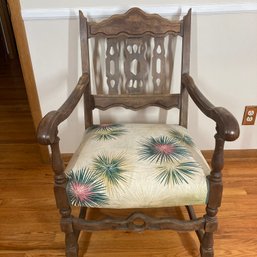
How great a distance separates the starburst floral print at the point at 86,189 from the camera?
905 millimetres

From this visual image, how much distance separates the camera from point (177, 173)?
3.02 ft

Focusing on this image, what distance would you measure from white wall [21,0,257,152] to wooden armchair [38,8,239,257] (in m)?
0.13

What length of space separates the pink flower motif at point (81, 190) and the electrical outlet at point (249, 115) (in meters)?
1.00

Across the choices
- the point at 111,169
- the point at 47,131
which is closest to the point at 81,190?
the point at 111,169

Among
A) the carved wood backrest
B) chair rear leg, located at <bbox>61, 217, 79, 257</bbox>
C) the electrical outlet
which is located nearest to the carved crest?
the carved wood backrest

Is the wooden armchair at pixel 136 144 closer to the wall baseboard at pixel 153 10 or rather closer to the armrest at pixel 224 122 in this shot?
the armrest at pixel 224 122

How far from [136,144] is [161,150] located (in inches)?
3.9

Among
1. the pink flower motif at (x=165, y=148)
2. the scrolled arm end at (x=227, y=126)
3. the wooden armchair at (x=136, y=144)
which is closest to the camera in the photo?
the scrolled arm end at (x=227, y=126)

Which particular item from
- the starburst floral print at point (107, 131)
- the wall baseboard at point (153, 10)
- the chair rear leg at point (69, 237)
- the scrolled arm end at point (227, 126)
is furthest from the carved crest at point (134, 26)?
the chair rear leg at point (69, 237)

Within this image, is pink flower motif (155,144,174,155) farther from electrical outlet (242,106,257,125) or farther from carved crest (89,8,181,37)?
electrical outlet (242,106,257,125)

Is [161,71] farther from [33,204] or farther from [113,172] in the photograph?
[33,204]

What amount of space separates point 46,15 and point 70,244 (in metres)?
0.96

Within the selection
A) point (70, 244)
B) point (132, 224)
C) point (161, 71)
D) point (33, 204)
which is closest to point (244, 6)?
point (161, 71)

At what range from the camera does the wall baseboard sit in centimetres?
122
